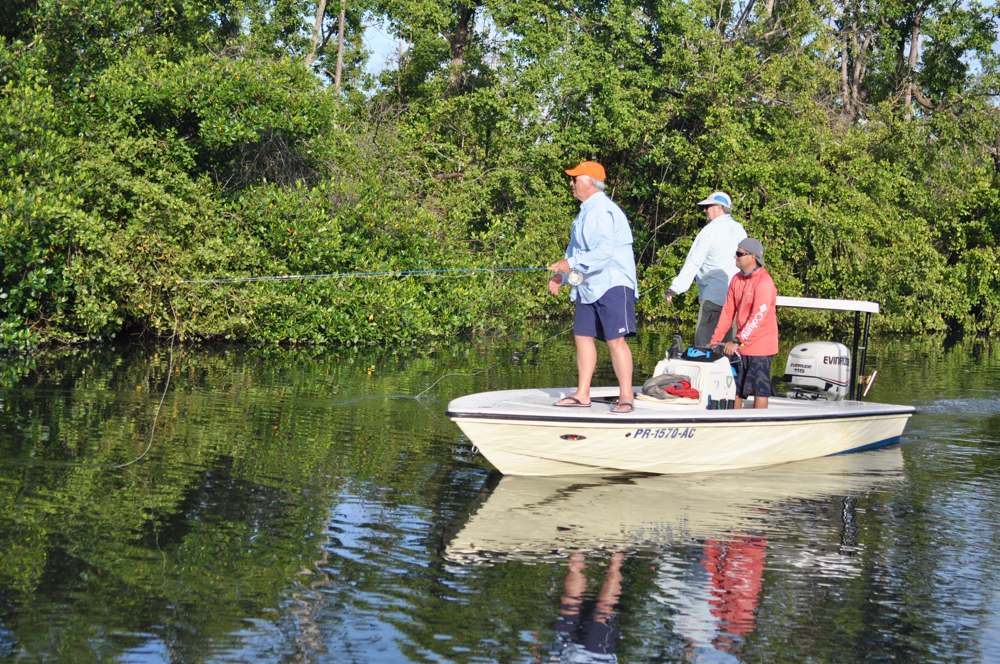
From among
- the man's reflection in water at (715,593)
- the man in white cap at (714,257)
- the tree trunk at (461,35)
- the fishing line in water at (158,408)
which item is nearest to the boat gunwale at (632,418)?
the man in white cap at (714,257)

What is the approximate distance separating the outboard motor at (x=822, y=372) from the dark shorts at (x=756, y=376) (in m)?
1.71

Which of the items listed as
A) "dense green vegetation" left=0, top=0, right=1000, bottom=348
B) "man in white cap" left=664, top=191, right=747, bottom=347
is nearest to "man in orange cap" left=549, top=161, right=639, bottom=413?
"man in white cap" left=664, top=191, right=747, bottom=347

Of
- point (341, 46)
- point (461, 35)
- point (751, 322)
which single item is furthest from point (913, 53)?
point (751, 322)

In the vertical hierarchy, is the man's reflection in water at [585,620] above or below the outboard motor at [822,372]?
below

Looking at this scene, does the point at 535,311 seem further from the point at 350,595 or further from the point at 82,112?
the point at 350,595

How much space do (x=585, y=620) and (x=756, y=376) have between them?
15.9ft

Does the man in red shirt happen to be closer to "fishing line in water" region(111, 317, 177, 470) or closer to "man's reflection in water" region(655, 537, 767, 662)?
"man's reflection in water" region(655, 537, 767, 662)

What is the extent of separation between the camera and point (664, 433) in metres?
9.67

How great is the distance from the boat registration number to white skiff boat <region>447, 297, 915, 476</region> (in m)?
0.01

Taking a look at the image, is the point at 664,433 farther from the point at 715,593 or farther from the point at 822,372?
the point at 822,372

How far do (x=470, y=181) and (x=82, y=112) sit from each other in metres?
10.3

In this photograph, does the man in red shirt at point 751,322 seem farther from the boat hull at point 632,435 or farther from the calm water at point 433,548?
the calm water at point 433,548

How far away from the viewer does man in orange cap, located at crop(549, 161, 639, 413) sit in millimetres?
9430

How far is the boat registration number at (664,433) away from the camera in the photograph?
9523 mm
